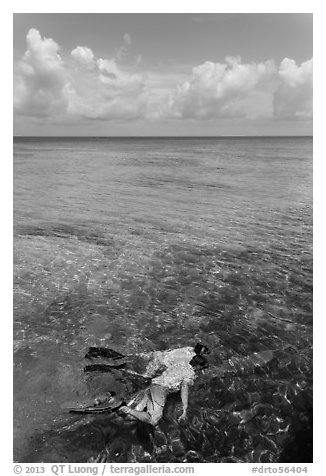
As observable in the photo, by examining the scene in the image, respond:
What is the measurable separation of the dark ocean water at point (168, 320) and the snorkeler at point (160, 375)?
1.07ft

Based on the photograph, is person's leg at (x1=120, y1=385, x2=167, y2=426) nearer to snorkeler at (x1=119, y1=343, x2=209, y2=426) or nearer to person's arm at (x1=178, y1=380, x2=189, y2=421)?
snorkeler at (x1=119, y1=343, x2=209, y2=426)

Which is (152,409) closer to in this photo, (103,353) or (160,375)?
(160,375)

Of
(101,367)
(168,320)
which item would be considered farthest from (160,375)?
(168,320)

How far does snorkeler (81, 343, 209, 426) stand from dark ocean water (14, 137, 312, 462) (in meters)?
0.33

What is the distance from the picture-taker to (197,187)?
43.0m

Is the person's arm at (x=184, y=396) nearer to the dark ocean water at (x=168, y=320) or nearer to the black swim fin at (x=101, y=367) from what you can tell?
the dark ocean water at (x=168, y=320)

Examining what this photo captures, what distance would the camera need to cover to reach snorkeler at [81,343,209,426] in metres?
9.98

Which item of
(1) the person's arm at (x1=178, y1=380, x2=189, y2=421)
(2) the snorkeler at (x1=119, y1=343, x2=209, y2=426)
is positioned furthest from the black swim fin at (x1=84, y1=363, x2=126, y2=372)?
(1) the person's arm at (x1=178, y1=380, x2=189, y2=421)

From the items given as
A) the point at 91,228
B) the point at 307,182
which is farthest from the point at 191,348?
the point at 307,182

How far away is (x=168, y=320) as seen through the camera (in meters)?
14.4

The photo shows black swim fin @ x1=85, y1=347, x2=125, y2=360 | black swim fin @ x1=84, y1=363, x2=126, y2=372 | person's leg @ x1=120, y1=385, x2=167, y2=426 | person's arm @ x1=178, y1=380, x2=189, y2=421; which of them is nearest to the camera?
person's leg @ x1=120, y1=385, x2=167, y2=426

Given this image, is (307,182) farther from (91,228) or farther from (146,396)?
(146,396)

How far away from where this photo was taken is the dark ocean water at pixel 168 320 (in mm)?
9523

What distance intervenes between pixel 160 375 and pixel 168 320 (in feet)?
11.3
